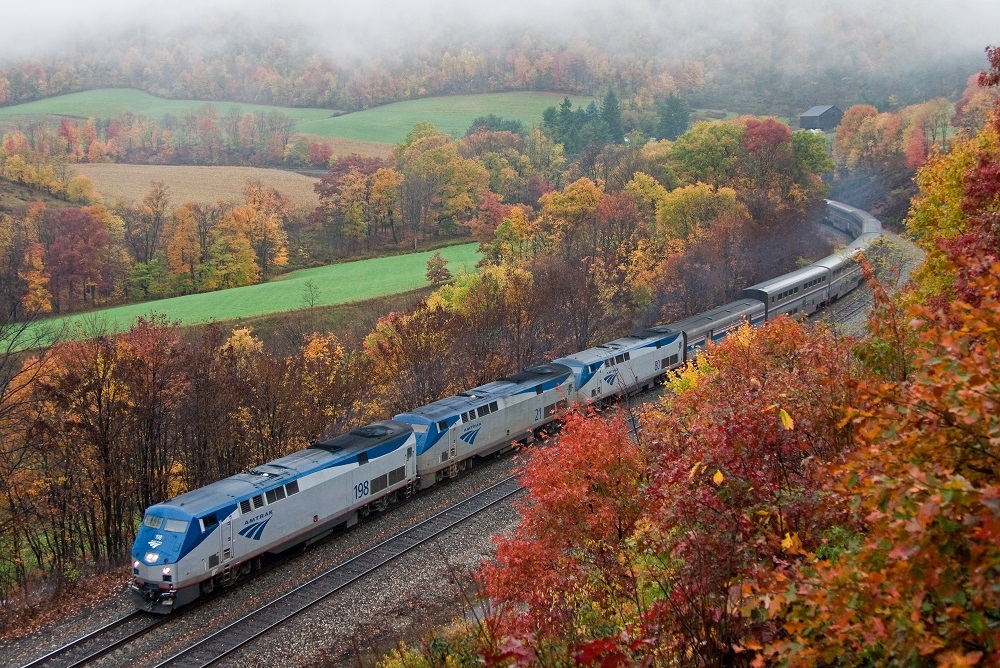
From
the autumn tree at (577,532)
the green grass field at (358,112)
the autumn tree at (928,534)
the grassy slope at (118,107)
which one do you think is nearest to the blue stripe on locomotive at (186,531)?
the autumn tree at (577,532)

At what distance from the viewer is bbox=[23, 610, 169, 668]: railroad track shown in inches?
810

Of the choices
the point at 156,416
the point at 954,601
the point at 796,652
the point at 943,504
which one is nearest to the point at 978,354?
the point at 943,504

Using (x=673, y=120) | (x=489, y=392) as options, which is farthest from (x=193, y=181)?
(x=489, y=392)

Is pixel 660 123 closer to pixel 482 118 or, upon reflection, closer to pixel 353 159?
pixel 482 118

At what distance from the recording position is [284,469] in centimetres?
2658

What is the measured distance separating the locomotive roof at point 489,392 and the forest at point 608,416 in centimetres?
573

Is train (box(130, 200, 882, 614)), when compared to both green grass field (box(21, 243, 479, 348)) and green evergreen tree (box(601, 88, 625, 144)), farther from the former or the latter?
green evergreen tree (box(601, 88, 625, 144))

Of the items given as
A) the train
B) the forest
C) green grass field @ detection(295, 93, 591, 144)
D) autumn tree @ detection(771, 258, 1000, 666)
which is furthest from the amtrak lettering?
green grass field @ detection(295, 93, 591, 144)

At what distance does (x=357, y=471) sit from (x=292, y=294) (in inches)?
2024

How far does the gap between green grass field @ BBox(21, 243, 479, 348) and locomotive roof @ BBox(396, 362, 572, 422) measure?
39597 mm

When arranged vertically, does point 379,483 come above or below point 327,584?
above

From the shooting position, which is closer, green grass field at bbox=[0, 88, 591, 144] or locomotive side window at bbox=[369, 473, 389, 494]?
locomotive side window at bbox=[369, 473, 389, 494]

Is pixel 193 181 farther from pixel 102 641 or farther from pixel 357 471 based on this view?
pixel 102 641

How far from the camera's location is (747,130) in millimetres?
80188
